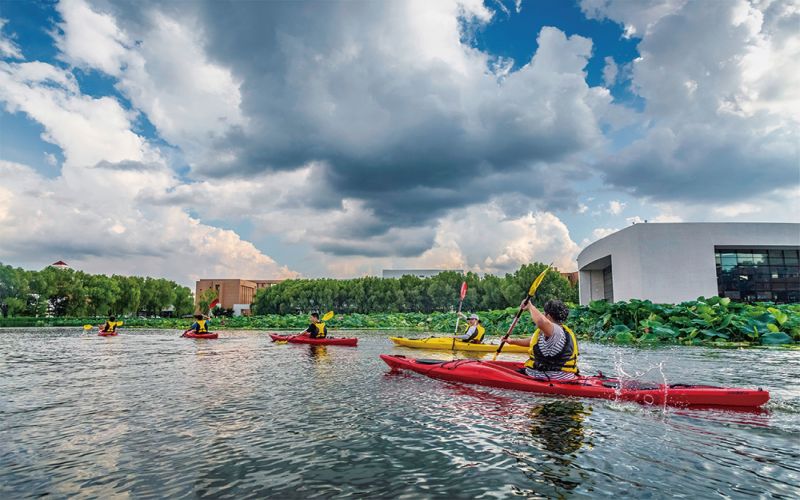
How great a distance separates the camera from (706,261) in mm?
33844

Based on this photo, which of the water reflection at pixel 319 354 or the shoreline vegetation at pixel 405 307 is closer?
the water reflection at pixel 319 354

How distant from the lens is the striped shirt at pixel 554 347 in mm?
7141

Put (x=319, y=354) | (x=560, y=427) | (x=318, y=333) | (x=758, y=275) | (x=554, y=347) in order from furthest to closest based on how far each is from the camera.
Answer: (x=758, y=275) → (x=318, y=333) → (x=319, y=354) → (x=554, y=347) → (x=560, y=427)

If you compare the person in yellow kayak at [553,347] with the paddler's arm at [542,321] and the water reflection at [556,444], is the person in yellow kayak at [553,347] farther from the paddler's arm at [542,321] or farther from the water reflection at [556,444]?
the water reflection at [556,444]

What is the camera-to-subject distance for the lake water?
3889 mm

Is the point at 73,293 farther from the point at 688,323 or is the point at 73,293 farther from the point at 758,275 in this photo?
the point at 758,275

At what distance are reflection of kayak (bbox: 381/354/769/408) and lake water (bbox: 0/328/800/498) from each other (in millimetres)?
180

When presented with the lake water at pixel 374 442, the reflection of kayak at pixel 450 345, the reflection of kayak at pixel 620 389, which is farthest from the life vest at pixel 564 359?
the reflection of kayak at pixel 450 345

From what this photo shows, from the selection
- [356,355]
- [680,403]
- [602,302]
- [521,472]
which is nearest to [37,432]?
[521,472]

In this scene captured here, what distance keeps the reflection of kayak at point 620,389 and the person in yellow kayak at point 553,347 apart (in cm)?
16

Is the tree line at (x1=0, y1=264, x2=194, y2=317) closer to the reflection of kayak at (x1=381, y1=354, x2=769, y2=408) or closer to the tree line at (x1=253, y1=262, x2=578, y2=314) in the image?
the tree line at (x1=253, y1=262, x2=578, y2=314)

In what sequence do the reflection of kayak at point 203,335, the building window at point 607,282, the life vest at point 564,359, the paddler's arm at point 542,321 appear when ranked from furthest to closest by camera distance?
the building window at point 607,282 < the reflection of kayak at point 203,335 < the life vest at point 564,359 < the paddler's arm at point 542,321

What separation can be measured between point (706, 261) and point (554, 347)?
33.0m

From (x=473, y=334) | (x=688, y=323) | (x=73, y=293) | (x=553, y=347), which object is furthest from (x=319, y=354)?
(x=73, y=293)
